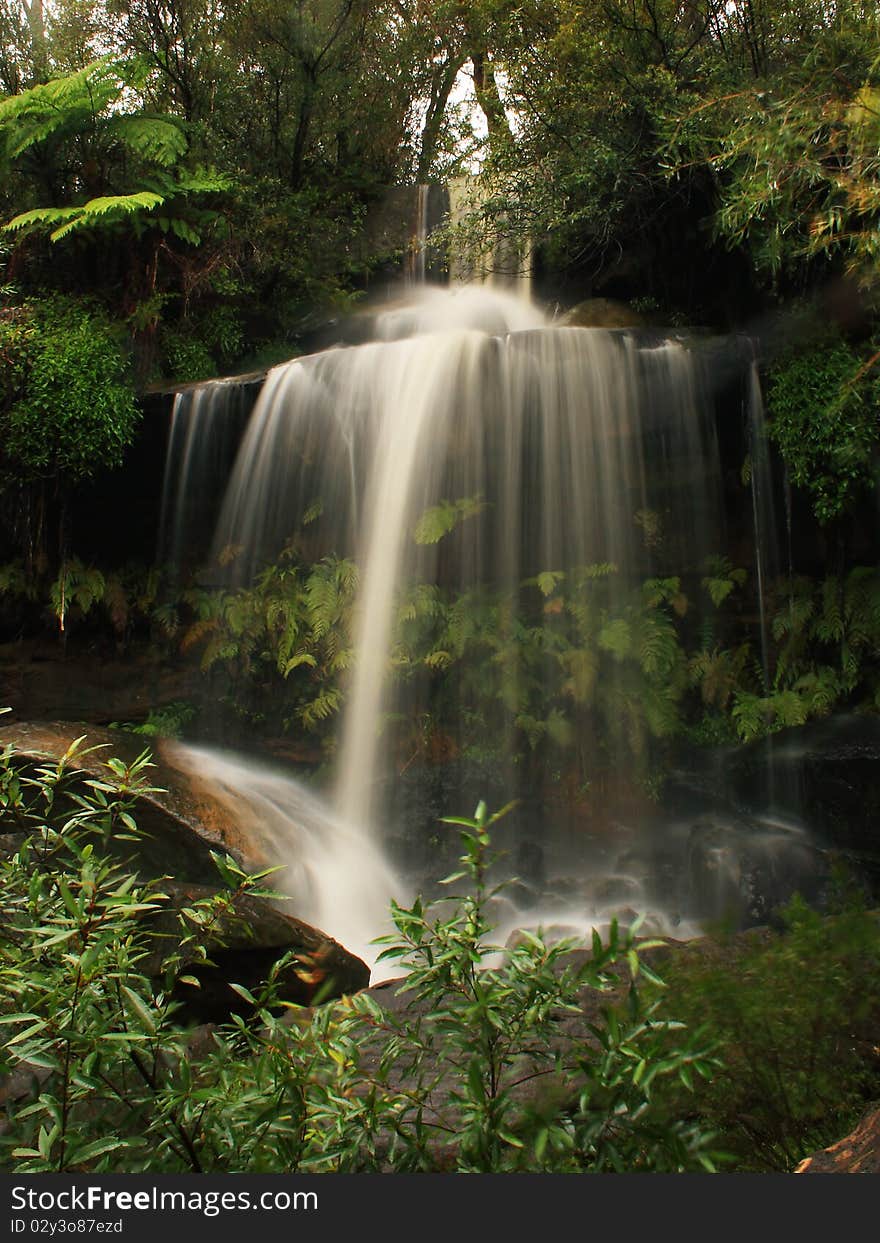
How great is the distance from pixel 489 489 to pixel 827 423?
10.5ft

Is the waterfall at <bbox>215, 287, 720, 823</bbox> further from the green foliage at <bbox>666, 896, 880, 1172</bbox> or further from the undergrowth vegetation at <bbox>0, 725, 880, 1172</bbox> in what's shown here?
the undergrowth vegetation at <bbox>0, 725, 880, 1172</bbox>

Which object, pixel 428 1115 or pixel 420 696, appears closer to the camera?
pixel 428 1115

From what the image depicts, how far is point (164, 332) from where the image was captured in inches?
414

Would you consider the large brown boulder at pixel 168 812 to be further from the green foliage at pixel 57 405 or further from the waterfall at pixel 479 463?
the green foliage at pixel 57 405

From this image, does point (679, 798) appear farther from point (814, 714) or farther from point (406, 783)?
point (406, 783)

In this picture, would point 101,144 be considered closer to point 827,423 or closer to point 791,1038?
point 827,423

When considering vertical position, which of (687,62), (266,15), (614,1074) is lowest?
(614,1074)

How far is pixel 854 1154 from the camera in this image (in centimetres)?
228

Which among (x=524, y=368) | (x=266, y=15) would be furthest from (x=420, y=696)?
(x=266, y=15)

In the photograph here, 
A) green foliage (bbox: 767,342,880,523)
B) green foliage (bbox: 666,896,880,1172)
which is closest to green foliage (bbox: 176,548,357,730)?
green foliage (bbox: 767,342,880,523)

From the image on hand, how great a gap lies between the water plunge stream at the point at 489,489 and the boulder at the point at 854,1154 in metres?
5.55

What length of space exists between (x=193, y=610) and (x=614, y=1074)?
896 cm

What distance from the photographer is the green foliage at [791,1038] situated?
8.43 ft

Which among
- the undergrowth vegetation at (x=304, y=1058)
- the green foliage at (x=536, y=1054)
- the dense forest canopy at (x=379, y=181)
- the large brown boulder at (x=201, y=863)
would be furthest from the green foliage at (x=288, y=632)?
the green foliage at (x=536, y=1054)
